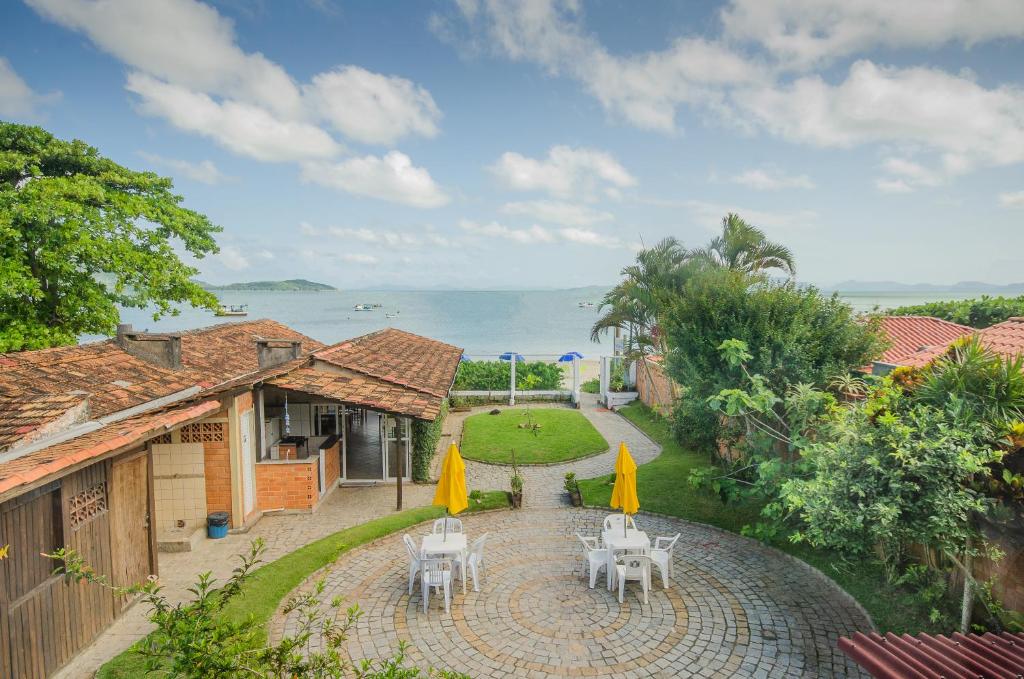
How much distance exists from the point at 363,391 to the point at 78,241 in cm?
1106

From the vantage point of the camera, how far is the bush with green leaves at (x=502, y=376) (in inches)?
1168

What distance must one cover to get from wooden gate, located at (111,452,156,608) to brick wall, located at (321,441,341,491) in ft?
16.6

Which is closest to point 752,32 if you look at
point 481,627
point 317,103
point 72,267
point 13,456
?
point 317,103

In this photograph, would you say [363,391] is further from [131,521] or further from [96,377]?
[131,521]

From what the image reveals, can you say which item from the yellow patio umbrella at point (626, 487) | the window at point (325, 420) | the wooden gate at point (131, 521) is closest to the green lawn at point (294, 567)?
the wooden gate at point (131, 521)

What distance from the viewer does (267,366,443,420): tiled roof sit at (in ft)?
43.3

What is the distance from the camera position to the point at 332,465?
49.5 ft

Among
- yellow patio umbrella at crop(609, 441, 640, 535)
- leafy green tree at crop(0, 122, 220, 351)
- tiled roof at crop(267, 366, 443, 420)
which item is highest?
leafy green tree at crop(0, 122, 220, 351)

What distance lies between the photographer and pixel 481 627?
825 centimetres

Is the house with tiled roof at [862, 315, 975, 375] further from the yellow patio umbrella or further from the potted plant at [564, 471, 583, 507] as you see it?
the yellow patio umbrella

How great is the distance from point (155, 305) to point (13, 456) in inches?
619

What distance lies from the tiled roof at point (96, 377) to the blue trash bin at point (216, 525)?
9.76ft

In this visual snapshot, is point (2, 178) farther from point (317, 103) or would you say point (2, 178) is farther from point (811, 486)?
point (811, 486)

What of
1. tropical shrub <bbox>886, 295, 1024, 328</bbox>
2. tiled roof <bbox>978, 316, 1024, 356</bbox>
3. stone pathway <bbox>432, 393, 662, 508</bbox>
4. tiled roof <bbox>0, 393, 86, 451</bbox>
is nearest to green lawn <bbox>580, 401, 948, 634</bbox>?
stone pathway <bbox>432, 393, 662, 508</bbox>
